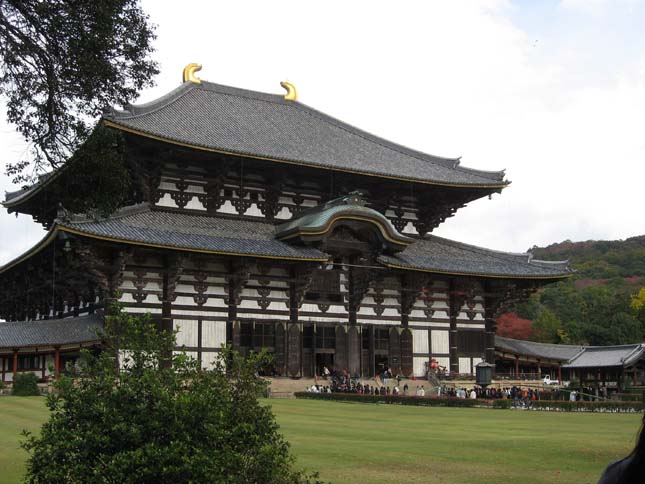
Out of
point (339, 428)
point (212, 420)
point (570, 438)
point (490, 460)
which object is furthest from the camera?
point (339, 428)

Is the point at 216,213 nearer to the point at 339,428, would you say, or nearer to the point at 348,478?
the point at 339,428

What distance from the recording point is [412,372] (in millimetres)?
49469

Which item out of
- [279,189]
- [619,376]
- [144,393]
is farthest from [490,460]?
[619,376]

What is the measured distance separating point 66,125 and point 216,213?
92.3ft

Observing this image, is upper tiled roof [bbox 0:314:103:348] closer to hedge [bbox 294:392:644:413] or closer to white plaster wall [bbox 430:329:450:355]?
hedge [bbox 294:392:644:413]

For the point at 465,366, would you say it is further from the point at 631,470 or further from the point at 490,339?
the point at 631,470

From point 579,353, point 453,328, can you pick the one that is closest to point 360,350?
point 453,328

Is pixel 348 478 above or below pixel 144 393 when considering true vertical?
below

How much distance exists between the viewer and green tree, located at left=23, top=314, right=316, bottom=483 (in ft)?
32.5

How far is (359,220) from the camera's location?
45.7 metres

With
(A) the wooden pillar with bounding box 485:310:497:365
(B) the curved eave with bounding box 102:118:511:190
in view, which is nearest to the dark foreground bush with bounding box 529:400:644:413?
(A) the wooden pillar with bounding box 485:310:497:365

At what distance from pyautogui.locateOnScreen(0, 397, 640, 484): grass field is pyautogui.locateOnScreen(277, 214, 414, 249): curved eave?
1390 cm

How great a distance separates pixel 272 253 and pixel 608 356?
30.5 meters

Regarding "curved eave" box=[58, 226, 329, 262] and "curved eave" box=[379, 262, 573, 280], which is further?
"curved eave" box=[379, 262, 573, 280]
